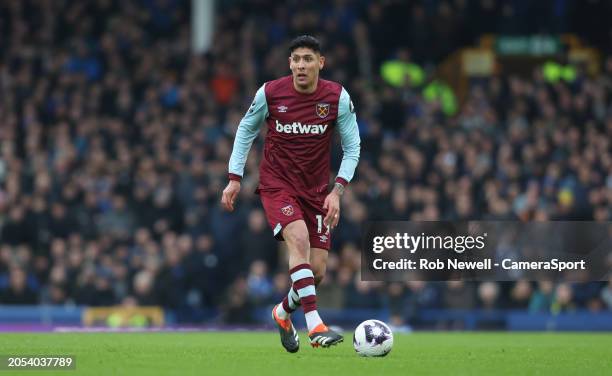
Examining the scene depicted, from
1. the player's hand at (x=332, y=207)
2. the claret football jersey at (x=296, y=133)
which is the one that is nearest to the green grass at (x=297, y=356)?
the player's hand at (x=332, y=207)

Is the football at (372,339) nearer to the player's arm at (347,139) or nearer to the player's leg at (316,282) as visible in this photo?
the player's leg at (316,282)

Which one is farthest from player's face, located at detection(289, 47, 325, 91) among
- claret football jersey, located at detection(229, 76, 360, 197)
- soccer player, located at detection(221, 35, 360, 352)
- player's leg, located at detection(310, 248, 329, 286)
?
player's leg, located at detection(310, 248, 329, 286)

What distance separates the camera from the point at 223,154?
2152cm

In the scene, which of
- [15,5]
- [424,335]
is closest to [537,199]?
[424,335]

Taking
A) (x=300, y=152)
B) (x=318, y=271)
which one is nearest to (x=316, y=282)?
(x=318, y=271)

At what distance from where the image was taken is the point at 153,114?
22.8 meters

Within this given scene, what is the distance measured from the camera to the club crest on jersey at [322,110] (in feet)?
36.3

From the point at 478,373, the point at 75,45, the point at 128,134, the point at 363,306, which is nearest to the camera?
the point at 478,373

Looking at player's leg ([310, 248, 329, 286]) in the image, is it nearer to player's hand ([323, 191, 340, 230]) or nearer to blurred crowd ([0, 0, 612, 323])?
player's hand ([323, 191, 340, 230])

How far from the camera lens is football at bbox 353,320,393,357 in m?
10.5

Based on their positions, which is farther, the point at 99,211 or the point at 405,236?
the point at 99,211

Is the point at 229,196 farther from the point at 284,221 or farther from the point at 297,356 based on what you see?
the point at 297,356

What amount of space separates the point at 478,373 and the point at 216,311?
36.3 ft

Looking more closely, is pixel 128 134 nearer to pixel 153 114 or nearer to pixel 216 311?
pixel 153 114
